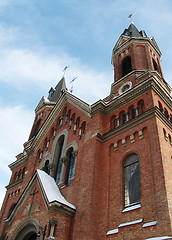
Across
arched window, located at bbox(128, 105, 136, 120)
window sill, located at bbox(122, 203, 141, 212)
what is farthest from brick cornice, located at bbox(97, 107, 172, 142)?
window sill, located at bbox(122, 203, 141, 212)

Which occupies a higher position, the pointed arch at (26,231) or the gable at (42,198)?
the gable at (42,198)

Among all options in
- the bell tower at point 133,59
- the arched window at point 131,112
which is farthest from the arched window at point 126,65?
the arched window at point 131,112

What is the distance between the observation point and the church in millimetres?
10062

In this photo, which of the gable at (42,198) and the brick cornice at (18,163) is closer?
the gable at (42,198)

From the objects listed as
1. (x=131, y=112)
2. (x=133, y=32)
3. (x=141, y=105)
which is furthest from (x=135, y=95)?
(x=133, y=32)

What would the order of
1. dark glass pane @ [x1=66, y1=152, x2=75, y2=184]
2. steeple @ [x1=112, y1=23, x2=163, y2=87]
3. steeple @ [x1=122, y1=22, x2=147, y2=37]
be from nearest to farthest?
dark glass pane @ [x1=66, y1=152, x2=75, y2=184], steeple @ [x1=112, y1=23, x2=163, y2=87], steeple @ [x1=122, y1=22, x2=147, y2=37]

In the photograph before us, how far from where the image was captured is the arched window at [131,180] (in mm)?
10988

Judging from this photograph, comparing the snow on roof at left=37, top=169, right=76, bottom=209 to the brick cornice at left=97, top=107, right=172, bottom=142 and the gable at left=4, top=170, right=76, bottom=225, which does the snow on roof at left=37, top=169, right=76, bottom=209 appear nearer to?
the gable at left=4, top=170, right=76, bottom=225

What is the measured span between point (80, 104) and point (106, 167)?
18.7 feet

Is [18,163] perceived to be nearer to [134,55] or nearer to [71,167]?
[71,167]

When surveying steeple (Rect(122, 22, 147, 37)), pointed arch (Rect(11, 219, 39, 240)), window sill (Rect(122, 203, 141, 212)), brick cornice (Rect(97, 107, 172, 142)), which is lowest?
pointed arch (Rect(11, 219, 39, 240))

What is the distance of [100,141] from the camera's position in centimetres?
1413

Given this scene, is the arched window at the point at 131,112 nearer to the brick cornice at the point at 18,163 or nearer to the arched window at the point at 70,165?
the arched window at the point at 70,165

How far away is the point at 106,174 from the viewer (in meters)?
12.7
